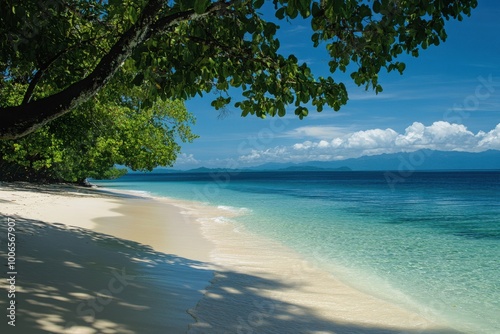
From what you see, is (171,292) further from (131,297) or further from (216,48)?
(216,48)

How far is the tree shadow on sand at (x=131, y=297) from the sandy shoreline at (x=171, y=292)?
0.01 metres

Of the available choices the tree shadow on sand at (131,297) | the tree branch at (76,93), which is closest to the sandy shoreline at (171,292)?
the tree shadow on sand at (131,297)

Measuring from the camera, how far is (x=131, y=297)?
6.30 meters

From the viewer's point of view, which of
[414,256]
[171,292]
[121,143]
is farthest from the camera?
[121,143]

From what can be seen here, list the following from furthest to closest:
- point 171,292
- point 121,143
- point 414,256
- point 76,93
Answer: point 121,143, point 414,256, point 171,292, point 76,93

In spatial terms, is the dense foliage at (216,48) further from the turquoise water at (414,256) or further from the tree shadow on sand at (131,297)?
the turquoise water at (414,256)

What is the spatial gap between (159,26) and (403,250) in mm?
12988

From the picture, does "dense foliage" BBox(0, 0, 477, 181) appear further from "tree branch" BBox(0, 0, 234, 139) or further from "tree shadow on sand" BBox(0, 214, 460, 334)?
"tree shadow on sand" BBox(0, 214, 460, 334)

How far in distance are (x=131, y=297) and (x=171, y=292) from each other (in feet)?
2.78

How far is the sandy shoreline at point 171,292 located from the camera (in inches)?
213

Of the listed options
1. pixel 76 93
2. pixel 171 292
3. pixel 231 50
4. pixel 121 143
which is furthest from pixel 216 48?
pixel 121 143

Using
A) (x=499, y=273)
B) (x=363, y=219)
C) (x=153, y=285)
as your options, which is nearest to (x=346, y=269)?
(x=499, y=273)

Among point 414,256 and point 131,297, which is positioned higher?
point 131,297

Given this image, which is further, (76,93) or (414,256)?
(414,256)
